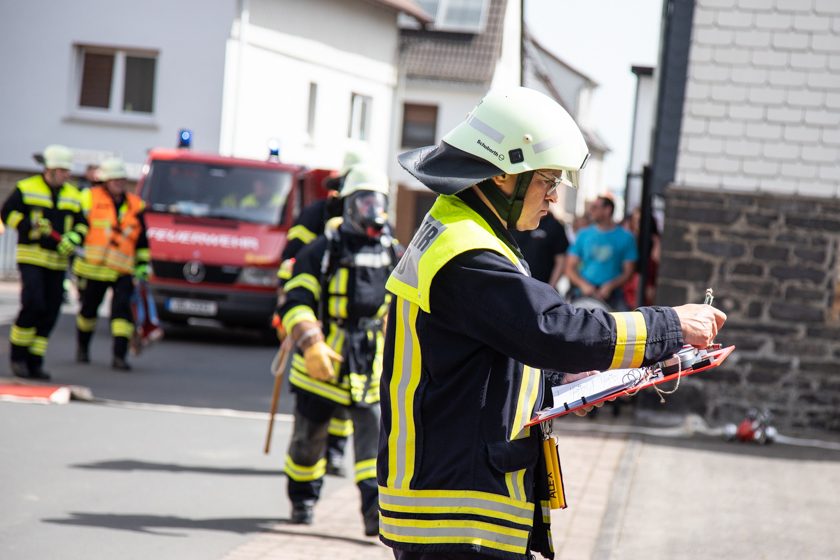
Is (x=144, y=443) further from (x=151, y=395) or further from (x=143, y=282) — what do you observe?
(x=143, y=282)

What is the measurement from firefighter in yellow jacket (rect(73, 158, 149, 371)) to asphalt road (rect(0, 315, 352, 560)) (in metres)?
0.51

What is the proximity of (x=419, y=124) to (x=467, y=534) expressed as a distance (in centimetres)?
3943

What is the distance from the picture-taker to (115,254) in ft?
42.9

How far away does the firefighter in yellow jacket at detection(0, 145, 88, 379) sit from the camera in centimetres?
1167

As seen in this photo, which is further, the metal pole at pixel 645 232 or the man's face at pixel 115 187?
the man's face at pixel 115 187

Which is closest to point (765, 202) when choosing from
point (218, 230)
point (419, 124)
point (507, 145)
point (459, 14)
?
point (218, 230)

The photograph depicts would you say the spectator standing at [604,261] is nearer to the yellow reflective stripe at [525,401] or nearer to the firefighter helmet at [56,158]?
the firefighter helmet at [56,158]

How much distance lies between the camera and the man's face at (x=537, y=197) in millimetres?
3434

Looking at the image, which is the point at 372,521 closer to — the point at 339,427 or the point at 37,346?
the point at 339,427

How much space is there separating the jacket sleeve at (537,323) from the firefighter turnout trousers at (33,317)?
30.1ft

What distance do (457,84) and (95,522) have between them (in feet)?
113

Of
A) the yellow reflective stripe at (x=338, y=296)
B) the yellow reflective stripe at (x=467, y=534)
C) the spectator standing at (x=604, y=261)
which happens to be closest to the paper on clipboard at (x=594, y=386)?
the yellow reflective stripe at (x=467, y=534)

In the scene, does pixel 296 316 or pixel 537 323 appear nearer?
pixel 537 323

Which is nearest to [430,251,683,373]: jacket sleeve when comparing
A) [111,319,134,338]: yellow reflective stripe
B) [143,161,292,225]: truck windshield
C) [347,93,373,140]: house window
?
[111,319,134,338]: yellow reflective stripe
